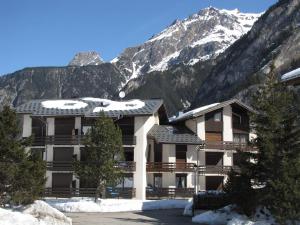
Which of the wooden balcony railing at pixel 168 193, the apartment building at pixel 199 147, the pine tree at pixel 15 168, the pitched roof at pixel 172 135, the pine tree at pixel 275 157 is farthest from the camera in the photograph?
the apartment building at pixel 199 147

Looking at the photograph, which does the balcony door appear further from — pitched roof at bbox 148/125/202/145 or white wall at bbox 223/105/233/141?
white wall at bbox 223/105/233/141

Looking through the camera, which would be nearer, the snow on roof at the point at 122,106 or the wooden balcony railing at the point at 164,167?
the wooden balcony railing at the point at 164,167

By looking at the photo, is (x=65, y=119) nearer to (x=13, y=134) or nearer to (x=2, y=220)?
(x=13, y=134)

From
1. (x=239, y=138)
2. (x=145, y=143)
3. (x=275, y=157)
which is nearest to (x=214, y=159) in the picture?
(x=239, y=138)

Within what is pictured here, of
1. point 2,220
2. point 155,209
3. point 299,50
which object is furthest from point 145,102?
point 299,50

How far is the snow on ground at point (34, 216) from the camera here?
20.7 meters

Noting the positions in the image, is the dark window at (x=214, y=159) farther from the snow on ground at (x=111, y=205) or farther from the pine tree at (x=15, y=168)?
the pine tree at (x=15, y=168)

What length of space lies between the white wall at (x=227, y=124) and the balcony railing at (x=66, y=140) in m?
10.8

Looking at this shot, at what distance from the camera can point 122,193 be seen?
167ft

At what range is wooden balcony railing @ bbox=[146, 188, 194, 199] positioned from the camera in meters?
51.8

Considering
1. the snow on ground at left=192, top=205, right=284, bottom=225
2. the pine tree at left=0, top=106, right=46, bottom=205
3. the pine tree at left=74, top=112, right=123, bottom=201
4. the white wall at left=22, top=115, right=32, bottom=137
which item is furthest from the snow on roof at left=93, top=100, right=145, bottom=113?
the pine tree at left=0, top=106, right=46, bottom=205

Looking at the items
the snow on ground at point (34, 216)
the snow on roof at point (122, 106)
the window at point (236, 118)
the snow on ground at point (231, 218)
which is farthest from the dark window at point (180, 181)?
the snow on ground at point (34, 216)

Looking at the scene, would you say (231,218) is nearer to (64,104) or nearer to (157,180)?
(157,180)

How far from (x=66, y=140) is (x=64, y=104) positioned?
18.0 feet
